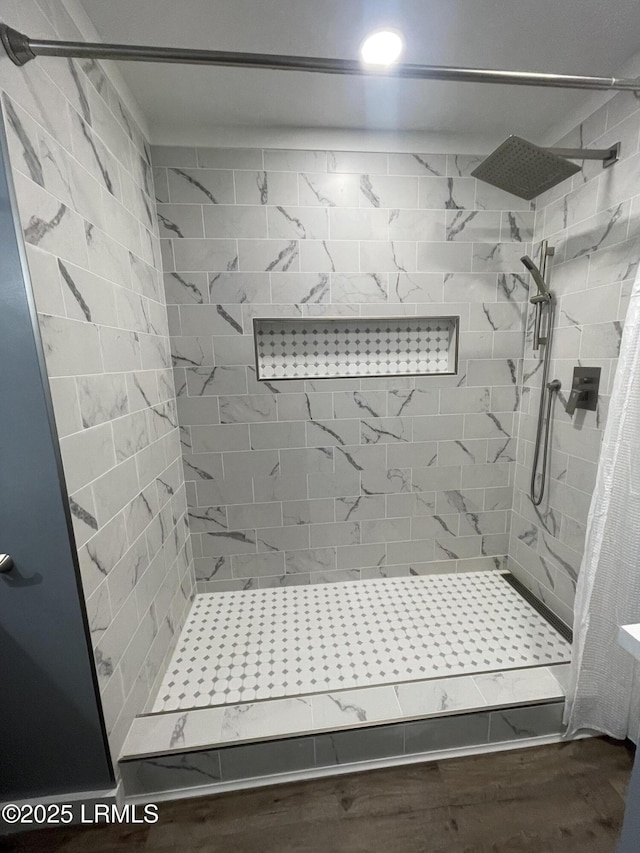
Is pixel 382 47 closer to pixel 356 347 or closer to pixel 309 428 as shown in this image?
pixel 356 347

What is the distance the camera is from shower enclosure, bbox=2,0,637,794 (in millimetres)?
1098

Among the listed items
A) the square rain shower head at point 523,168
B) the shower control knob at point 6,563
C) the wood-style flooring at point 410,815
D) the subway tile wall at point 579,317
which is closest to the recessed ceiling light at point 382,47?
the square rain shower head at point 523,168

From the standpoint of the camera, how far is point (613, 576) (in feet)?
3.74

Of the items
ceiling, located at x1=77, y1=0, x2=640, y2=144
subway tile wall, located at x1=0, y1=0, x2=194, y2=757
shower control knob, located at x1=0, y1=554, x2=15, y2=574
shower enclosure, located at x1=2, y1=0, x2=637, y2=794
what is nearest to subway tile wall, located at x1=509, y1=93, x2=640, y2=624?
shower enclosure, located at x1=2, y1=0, x2=637, y2=794

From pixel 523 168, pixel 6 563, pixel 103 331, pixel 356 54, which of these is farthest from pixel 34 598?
pixel 523 168

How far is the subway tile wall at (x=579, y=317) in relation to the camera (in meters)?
1.34

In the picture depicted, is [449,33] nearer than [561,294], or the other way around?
[449,33]

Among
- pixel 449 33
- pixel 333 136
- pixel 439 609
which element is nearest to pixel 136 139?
pixel 333 136

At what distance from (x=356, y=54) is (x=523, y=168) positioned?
757mm

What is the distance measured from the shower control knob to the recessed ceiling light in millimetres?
1866

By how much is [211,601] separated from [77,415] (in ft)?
4.70

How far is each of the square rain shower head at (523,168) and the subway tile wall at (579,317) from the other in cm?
25

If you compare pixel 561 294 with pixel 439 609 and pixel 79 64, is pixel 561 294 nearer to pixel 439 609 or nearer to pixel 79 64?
pixel 439 609

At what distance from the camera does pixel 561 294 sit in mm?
1660
